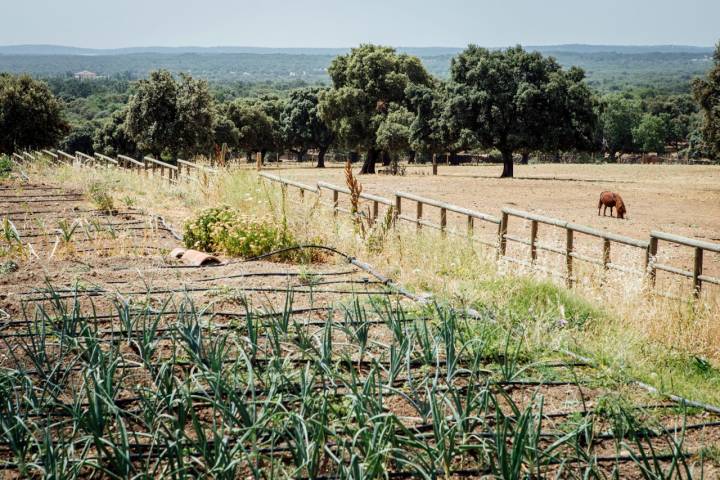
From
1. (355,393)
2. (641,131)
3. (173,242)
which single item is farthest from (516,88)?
(641,131)

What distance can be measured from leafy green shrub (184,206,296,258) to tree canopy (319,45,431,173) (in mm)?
36087


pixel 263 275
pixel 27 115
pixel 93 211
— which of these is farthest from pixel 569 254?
pixel 27 115

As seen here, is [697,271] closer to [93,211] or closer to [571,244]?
[571,244]

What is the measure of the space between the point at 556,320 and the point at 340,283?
2.07 m

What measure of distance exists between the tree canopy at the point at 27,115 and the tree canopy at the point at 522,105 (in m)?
19.8

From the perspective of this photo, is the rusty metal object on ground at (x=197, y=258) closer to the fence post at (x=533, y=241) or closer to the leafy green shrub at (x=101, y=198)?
the fence post at (x=533, y=241)

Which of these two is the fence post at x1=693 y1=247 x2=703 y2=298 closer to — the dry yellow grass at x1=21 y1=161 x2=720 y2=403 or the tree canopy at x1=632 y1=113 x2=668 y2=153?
the dry yellow grass at x1=21 y1=161 x2=720 y2=403

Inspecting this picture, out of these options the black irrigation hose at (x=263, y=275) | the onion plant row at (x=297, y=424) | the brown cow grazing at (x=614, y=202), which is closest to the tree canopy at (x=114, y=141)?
the brown cow grazing at (x=614, y=202)

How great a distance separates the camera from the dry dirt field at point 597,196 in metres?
20.4

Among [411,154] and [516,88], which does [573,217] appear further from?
[411,154]

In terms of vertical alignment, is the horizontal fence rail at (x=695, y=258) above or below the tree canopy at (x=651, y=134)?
above

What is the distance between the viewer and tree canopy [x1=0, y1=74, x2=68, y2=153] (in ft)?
116

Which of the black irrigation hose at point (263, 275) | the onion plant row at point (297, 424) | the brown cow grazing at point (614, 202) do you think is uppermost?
the onion plant row at point (297, 424)

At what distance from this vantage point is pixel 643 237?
1886cm
